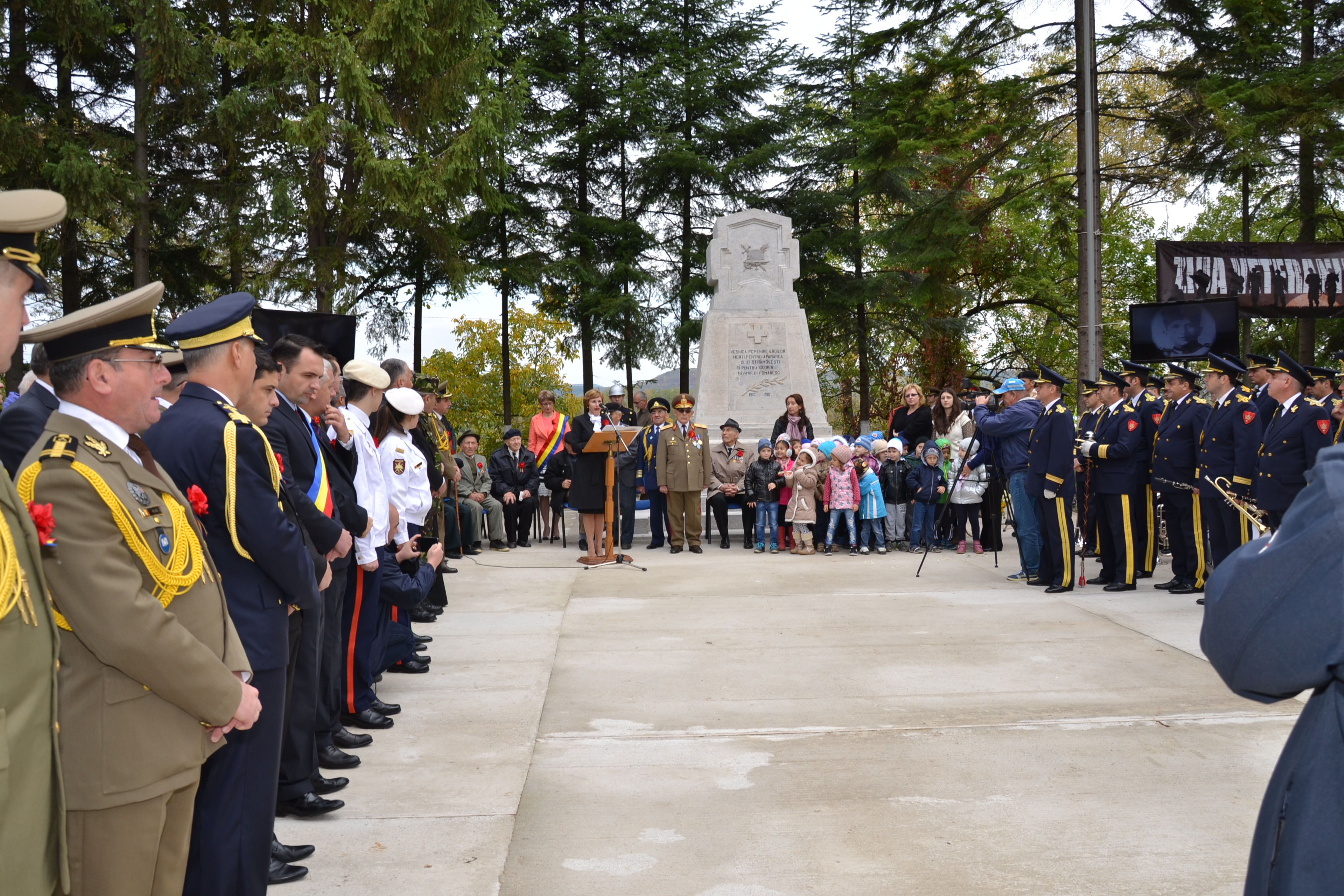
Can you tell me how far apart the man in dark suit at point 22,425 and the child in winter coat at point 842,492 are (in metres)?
9.22

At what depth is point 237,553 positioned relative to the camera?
3.00m

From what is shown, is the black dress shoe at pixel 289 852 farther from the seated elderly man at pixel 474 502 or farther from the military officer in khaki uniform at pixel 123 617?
the seated elderly man at pixel 474 502

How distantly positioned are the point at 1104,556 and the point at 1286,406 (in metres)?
2.12

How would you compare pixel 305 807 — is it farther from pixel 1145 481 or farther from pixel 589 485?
pixel 1145 481

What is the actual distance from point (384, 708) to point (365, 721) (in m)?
0.20

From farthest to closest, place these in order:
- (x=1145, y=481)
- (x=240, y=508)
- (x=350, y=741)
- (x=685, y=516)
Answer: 1. (x=685, y=516)
2. (x=1145, y=481)
3. (x=350, y=741)
4. (x=240, y=508)

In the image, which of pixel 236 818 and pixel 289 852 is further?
pixel 289 852

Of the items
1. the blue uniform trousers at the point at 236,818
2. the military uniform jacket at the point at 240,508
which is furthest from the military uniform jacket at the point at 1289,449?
the blue uniform trousers at the point at 236,818

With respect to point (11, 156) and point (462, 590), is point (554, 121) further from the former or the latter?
point (462, 590)

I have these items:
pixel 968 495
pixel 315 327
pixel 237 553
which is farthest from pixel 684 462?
pixel 237 553

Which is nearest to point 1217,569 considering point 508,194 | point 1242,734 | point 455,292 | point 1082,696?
point 1242,734

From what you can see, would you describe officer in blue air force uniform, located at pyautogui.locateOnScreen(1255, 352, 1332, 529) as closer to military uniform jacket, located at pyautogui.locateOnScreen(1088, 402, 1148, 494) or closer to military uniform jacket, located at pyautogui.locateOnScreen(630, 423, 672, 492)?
military uniform jacket, located at pyautogui.locateOnScreen(1088, 402, 1148, 494)

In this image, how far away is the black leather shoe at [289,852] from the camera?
356 centimetres

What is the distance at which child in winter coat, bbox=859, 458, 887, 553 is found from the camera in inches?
476
